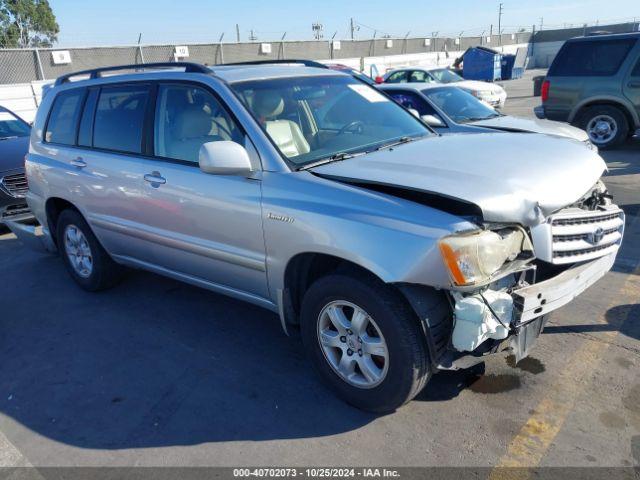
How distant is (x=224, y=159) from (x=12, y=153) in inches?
235

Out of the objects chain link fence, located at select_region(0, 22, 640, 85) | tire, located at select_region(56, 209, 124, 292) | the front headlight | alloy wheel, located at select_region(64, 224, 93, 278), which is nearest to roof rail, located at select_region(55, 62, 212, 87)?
tire, located at select_region(56, 209, 124, 292)

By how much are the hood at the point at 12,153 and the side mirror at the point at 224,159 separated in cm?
541

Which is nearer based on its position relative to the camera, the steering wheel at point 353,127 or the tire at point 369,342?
the tire at point 369,342

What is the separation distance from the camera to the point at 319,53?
93.9 ft

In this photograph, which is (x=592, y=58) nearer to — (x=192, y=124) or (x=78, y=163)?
(x=192, y=124)

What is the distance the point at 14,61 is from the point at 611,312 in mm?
19223

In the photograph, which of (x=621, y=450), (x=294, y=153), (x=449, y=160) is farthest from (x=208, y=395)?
Result: (x=621, y=450)

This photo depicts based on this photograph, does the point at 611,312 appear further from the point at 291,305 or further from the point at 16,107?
the point at 16,107

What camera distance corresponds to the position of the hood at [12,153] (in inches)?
290

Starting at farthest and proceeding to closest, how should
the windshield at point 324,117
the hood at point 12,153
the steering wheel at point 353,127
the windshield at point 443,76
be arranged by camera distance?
the windshield at point 443,76 → the hood at point 12,153 → the steering wheel at point 353,127 → the windshield at point 324,117

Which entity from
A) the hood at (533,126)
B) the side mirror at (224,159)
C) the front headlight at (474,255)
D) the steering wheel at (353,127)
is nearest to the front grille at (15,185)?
the side mirror at (224,159)

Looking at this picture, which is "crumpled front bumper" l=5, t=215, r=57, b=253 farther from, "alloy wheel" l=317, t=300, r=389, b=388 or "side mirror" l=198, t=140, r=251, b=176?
"alloy wheel" l=317, t=300, r=389, b=388

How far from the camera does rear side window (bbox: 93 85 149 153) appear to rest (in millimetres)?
4141

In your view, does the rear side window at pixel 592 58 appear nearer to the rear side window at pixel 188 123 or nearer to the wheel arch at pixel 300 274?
the rear side window at pixel 188 123
